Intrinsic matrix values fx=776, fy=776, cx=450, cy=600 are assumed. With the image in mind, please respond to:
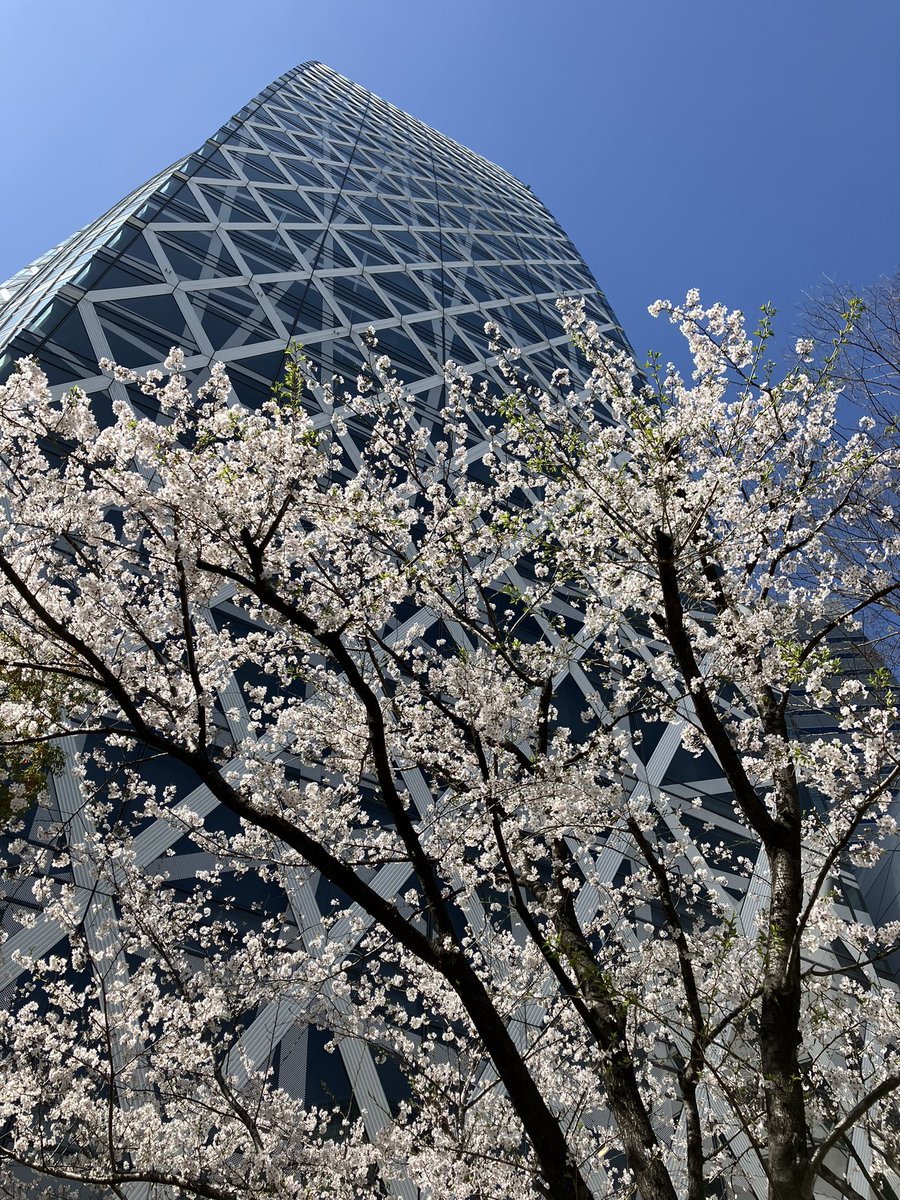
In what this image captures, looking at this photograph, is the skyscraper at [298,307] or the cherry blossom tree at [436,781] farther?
the skyscraper at [298,307]

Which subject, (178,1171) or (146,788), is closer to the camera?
(178,1171)

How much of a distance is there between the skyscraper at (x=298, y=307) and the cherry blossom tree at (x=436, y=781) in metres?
0.26

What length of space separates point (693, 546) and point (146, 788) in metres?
6.80

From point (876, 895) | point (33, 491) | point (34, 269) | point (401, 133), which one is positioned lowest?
point (876, 895)

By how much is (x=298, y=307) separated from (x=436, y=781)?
1671 centimetres

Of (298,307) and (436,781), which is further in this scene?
(298,307)

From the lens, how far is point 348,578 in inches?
318

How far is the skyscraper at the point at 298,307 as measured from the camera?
965 centimetres

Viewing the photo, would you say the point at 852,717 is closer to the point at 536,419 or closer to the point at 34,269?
the point at 536,419

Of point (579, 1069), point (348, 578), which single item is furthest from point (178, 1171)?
point (348, 578)

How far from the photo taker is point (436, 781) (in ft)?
27.3

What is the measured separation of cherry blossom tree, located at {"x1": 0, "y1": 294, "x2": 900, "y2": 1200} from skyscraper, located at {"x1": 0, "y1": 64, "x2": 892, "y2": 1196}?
26cm

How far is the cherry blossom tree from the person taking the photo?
5.17 meters

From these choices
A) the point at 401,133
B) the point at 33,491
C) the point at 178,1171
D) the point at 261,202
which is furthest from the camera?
the point at 401,133
